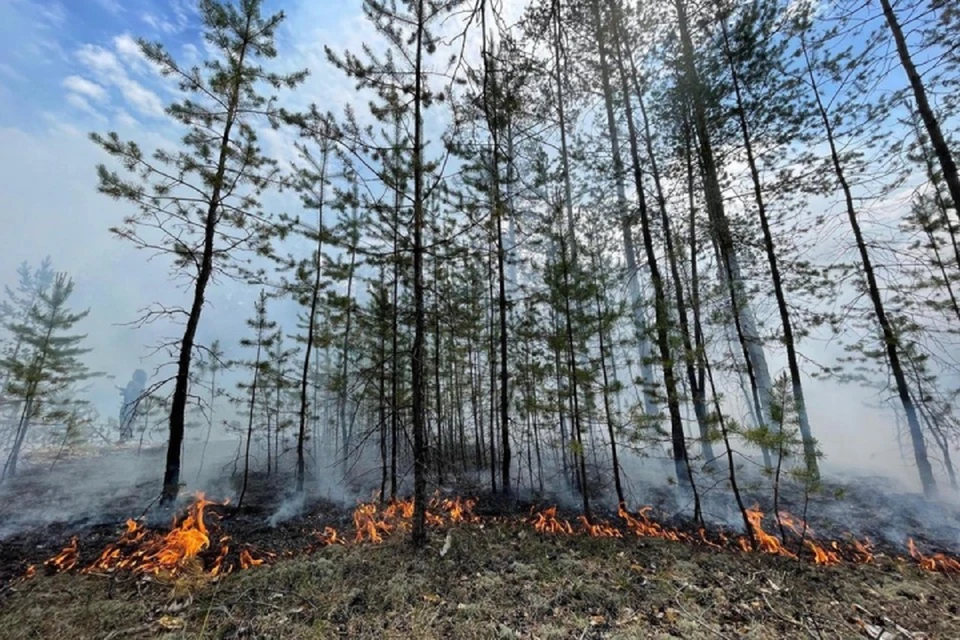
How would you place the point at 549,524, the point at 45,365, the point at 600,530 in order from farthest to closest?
the point at 45,365
the point at 549,524
the point at 600,530

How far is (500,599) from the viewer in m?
3.77

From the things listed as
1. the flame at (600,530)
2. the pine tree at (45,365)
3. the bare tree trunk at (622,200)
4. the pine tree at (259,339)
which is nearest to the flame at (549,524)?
the flame at (600,530)

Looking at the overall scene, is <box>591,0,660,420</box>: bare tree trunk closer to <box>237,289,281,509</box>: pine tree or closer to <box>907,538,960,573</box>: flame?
<box>907,538,960,573</box>: flame

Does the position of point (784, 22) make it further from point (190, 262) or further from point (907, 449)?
point (190, 262)

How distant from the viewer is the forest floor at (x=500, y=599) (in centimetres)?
325

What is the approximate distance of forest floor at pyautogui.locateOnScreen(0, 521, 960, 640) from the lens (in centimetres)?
325

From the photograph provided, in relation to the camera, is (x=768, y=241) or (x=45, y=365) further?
(x=45, y=365)

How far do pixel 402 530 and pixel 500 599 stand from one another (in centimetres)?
256

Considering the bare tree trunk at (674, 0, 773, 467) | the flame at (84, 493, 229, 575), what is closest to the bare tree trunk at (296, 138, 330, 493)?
the flame at (84, 493, 229, 575)

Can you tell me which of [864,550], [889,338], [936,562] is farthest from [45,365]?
[889,338]

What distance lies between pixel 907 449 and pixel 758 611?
12845 mm

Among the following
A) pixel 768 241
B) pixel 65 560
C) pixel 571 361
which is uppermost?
pixel 768 241

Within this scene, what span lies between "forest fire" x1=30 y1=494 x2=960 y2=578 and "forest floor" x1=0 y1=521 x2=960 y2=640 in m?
0.42

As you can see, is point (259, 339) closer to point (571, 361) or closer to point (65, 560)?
point (65, 560)
